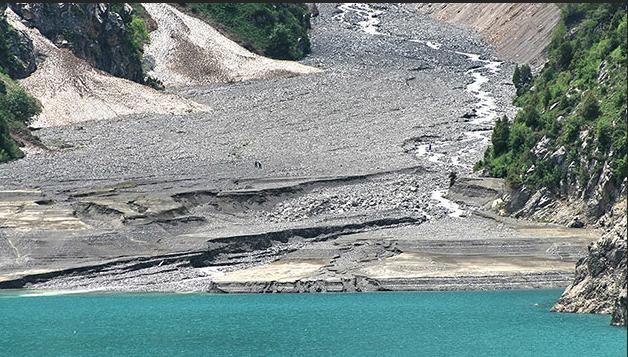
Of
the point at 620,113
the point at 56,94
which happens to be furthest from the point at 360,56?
the point at 620,113

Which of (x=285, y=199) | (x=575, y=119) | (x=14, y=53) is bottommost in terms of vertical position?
(x=285, y=199)

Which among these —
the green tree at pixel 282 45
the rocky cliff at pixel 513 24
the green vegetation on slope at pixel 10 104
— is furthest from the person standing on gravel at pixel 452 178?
the green tree at pixel 282 45

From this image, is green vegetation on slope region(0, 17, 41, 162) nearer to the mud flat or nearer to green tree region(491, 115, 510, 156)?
the mud flat

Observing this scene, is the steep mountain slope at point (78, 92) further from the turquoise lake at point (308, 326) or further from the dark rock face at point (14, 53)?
the turquoise lake at point (308, 326)

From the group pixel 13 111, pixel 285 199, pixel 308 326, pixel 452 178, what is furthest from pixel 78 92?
pixel 308 326

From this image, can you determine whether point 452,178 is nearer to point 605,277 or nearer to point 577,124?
point 577,124

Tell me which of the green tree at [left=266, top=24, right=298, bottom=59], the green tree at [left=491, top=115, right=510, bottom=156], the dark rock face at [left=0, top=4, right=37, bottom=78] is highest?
the green tree at [left=266, top=24, right=298, bottom=59]

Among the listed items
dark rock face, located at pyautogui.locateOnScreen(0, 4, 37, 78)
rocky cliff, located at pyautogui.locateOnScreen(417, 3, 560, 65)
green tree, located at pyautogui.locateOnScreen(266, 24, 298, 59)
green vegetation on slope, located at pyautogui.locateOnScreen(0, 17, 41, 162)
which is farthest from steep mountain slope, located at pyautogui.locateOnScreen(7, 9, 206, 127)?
rocky cliff, located at pyautogui.locateOnScreen(417, 3, 560, 65)
